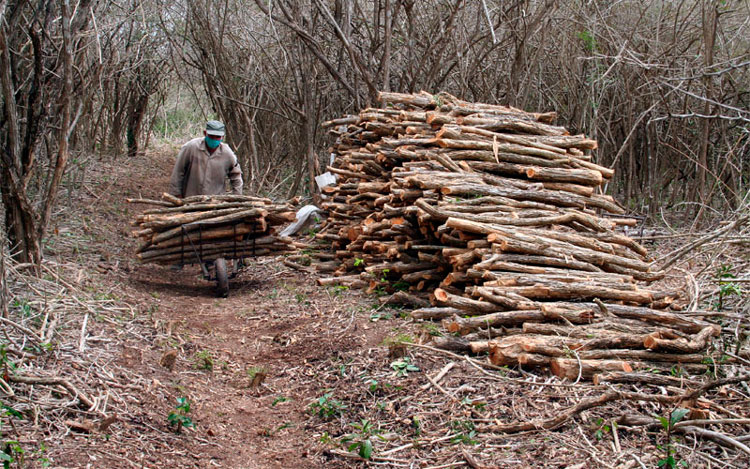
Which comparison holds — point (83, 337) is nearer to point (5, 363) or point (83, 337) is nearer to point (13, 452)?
point (5, 363)

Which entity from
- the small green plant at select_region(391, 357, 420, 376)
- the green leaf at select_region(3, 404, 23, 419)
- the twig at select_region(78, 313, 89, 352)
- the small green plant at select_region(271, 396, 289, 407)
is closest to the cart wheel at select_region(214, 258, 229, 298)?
the twig at select_region(78, 313, 89, 352)

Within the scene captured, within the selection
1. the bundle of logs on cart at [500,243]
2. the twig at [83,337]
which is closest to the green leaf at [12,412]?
the twig at [83,337]

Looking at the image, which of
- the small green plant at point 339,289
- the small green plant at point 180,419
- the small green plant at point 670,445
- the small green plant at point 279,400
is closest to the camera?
the small green plant at point 670,445

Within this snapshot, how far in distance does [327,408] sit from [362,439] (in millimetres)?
510

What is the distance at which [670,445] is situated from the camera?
354cm

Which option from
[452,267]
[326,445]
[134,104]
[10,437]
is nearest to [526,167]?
[452,267]

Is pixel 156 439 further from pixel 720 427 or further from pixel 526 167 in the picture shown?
pixel 526 167

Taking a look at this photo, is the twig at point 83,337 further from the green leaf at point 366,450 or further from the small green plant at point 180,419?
the green leaf at point 366,450

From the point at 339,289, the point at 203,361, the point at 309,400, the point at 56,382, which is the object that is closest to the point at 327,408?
the point at 309,400

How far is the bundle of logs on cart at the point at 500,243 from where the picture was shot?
469 cm

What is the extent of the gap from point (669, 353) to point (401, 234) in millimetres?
3164

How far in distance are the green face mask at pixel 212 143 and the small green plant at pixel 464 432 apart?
5.81 metres

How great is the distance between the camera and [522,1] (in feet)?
32.9

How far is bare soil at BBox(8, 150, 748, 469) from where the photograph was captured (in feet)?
12.1
